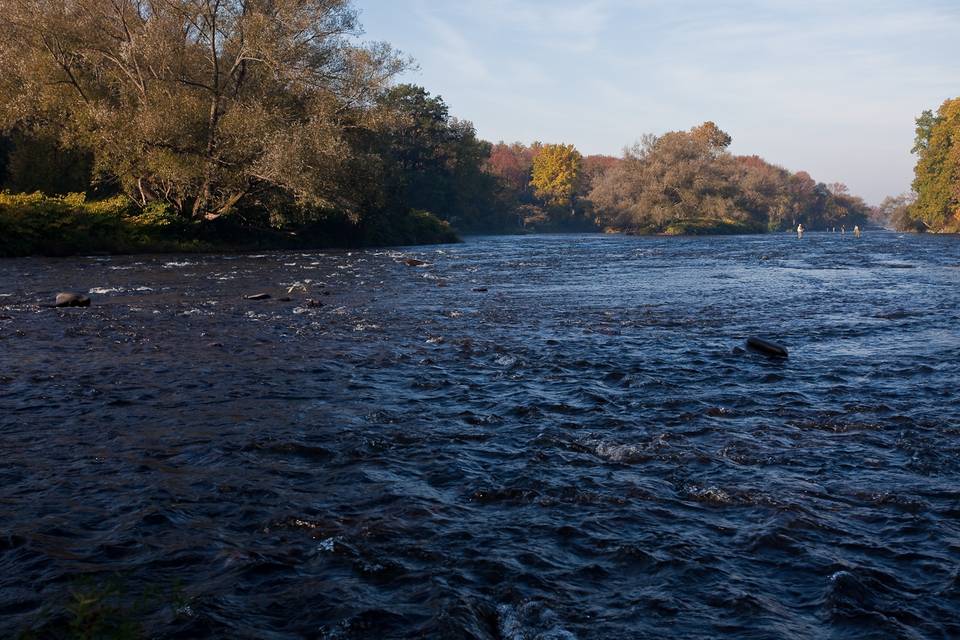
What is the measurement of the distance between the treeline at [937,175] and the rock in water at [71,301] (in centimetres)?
9657

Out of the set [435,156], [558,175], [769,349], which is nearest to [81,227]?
[769,349]

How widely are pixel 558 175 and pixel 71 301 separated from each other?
→ 119872mm

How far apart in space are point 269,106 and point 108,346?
28.5 metres

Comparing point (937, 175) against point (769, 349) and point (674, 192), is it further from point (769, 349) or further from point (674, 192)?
point (769, 349)

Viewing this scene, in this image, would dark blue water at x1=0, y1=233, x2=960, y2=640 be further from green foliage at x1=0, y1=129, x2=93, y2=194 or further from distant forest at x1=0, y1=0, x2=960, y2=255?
green foliage at x1=0, y1=129, x2=93, y2=194

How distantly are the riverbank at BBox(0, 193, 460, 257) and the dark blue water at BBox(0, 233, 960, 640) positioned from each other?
745 inches

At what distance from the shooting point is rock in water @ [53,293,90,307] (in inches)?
695

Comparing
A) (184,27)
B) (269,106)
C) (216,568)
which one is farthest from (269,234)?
(216,568)

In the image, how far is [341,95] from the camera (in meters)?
40.9

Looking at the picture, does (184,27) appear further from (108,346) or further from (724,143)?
(724,143)

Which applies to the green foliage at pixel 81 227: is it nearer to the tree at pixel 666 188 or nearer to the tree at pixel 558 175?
the tree at pixel 666 188

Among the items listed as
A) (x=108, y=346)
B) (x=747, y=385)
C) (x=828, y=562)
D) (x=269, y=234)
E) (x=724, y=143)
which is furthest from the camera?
(x=724, y=143)

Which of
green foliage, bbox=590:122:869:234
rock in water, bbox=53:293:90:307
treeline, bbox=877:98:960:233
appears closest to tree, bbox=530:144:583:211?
green foliage, bbox=590:122:869:234

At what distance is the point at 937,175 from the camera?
92.1 m
